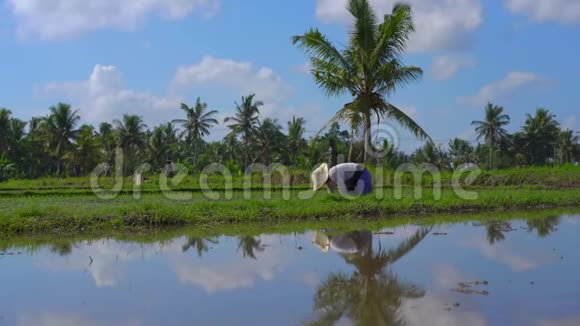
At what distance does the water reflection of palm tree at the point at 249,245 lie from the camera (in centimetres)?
809

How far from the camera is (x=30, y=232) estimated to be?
1010 centimetres

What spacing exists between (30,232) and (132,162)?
33678mm

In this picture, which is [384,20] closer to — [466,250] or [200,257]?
[466,250]

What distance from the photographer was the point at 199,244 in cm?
895

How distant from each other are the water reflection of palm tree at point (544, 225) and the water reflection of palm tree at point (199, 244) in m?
5.86

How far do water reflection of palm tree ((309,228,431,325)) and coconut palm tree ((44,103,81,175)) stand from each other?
114ft

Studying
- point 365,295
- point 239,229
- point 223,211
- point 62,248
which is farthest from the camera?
point 223,211

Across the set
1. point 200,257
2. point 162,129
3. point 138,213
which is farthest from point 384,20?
point 162,129

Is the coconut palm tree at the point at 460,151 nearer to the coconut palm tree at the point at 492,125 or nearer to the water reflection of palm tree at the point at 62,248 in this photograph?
the coconut palm tree at the point at 492,125

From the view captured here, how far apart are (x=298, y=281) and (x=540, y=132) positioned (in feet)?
154

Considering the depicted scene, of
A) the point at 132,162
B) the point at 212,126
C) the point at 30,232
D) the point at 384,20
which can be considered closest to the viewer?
the point at 30,232

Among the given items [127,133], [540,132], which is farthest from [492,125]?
[127,133]

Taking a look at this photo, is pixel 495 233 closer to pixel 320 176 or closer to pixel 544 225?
pixel 544 225

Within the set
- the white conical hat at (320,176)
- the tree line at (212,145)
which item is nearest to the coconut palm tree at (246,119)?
the tree line at (212,145)
